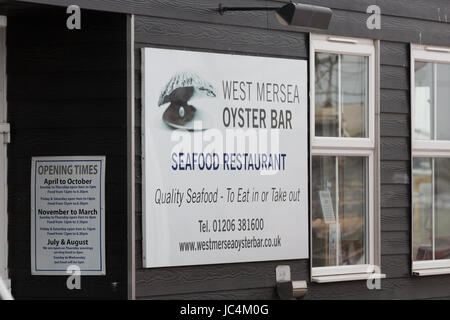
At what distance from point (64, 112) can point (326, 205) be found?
222 cm

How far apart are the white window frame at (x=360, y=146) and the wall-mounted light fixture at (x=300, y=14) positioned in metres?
0.63

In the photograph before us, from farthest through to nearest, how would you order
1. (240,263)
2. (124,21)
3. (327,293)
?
(327,293) < (240,263) < (124,21)

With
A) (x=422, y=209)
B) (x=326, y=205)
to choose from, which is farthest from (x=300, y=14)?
(x=422, y=209)

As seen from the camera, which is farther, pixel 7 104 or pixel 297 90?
pixel 297 90

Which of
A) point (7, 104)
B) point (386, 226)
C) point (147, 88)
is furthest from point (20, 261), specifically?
point (386, 226)

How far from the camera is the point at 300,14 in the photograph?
638cm

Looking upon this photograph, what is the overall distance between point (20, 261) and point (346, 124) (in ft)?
9.09

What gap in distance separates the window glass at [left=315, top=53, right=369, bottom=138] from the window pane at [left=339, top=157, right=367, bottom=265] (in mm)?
263

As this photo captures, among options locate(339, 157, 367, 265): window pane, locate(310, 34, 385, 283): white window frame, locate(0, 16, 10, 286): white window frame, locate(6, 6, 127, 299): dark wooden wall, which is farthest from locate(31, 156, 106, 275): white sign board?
locate(339, 157, 367, 265): window pane

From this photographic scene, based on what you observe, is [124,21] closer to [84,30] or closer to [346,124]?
[84,30]

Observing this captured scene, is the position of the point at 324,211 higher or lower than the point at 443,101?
lower

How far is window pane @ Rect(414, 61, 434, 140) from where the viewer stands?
26.1ft

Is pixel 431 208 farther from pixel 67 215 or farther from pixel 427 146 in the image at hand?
pixel 67 215

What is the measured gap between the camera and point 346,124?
750cm
